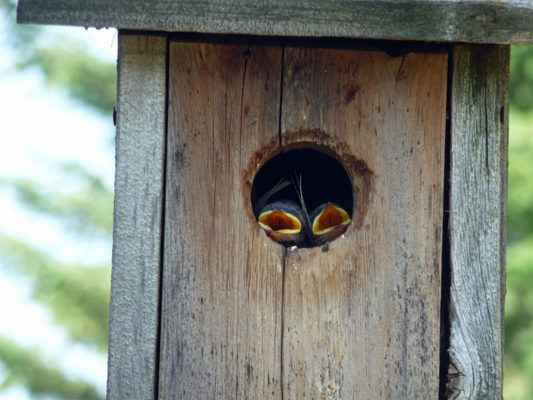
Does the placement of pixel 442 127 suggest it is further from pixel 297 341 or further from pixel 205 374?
pixel 205 374

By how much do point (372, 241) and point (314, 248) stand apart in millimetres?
166

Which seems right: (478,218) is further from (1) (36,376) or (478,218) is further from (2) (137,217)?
(1) (36,376)

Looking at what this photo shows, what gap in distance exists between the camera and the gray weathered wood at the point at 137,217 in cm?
174

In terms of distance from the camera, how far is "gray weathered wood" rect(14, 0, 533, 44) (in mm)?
1589

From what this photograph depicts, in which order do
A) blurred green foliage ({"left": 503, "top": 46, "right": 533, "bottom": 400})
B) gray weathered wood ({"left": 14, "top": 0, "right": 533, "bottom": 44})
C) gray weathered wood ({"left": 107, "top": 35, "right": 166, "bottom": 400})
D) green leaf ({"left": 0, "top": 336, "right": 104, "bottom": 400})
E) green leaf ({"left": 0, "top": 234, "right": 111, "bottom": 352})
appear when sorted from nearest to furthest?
gray weathered wood ({"left": 14, "top": 0, "right": 533, "bottom": 44}), gray weathered wood ({"left": 107, "top": 35, "right": 166, "bottom": 400}), blurred green foliage ({"left": 503, "top": 46, "right": 533, "bottom": 400}), green leaf ({"left": 0, "top": 234, "right": 111, "bottom": 352}), green leaf ({"left": 0, "top": 336, "right": 104, "bottom": 400})

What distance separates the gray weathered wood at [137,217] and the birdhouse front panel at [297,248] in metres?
0.04

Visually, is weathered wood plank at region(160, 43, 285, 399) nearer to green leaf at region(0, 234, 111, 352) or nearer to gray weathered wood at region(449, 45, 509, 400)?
gray weathered wood at region(449, 45, 509, 400)

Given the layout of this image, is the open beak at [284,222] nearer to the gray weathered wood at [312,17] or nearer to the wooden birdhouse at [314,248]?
the wooden birdhouse at [314,248]

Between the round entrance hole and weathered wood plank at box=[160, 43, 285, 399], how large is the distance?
0.63 ft

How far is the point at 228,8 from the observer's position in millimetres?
1602

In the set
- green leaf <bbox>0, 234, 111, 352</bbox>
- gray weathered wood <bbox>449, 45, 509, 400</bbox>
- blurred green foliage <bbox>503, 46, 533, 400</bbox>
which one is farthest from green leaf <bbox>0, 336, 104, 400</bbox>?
gray weathered wood <bbox>449, 45, 509, 400</bbox>

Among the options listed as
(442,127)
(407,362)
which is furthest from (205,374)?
(442,127)

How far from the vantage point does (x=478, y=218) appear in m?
1.81

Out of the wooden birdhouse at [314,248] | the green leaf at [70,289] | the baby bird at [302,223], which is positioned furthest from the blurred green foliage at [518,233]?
the green leaf at [70,289]
